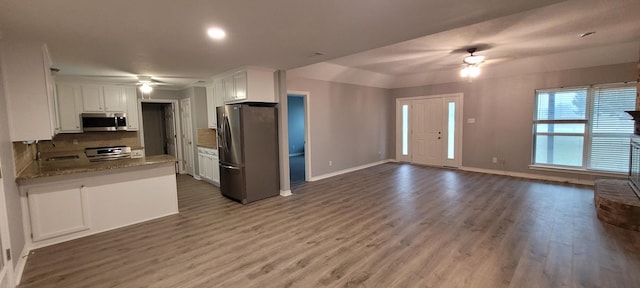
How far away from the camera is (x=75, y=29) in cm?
247

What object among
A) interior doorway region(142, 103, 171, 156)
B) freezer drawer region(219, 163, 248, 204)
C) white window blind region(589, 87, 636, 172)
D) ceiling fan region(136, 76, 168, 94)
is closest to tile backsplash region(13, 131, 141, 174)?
ceiling fan region(136, 76, 168, 94)

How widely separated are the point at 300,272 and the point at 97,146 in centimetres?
556

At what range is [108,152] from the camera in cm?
558

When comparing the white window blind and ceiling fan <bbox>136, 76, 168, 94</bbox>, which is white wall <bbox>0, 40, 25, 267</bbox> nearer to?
ceiling fan <bbox>136, 76, 168, 94</bbox>

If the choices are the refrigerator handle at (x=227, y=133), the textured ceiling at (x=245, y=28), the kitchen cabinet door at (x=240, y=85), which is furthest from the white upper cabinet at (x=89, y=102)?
the kitchen cabinet door at (x=240, y=85)

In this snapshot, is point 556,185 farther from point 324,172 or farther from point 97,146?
point 97,146

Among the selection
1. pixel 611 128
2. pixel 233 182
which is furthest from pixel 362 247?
pixel 611 128

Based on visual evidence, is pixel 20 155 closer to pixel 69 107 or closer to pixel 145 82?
pixel 69 107

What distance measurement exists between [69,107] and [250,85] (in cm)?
363

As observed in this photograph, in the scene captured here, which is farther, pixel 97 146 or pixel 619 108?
pixel 97 146

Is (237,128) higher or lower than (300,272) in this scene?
higher

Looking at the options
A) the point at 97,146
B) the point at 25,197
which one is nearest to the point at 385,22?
the point at 25,197

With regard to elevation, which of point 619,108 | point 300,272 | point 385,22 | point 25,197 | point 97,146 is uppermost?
point 385,22

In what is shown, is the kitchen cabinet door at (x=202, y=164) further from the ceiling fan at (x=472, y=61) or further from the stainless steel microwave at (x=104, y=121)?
the ceiling fan at (x=472, y=61)
